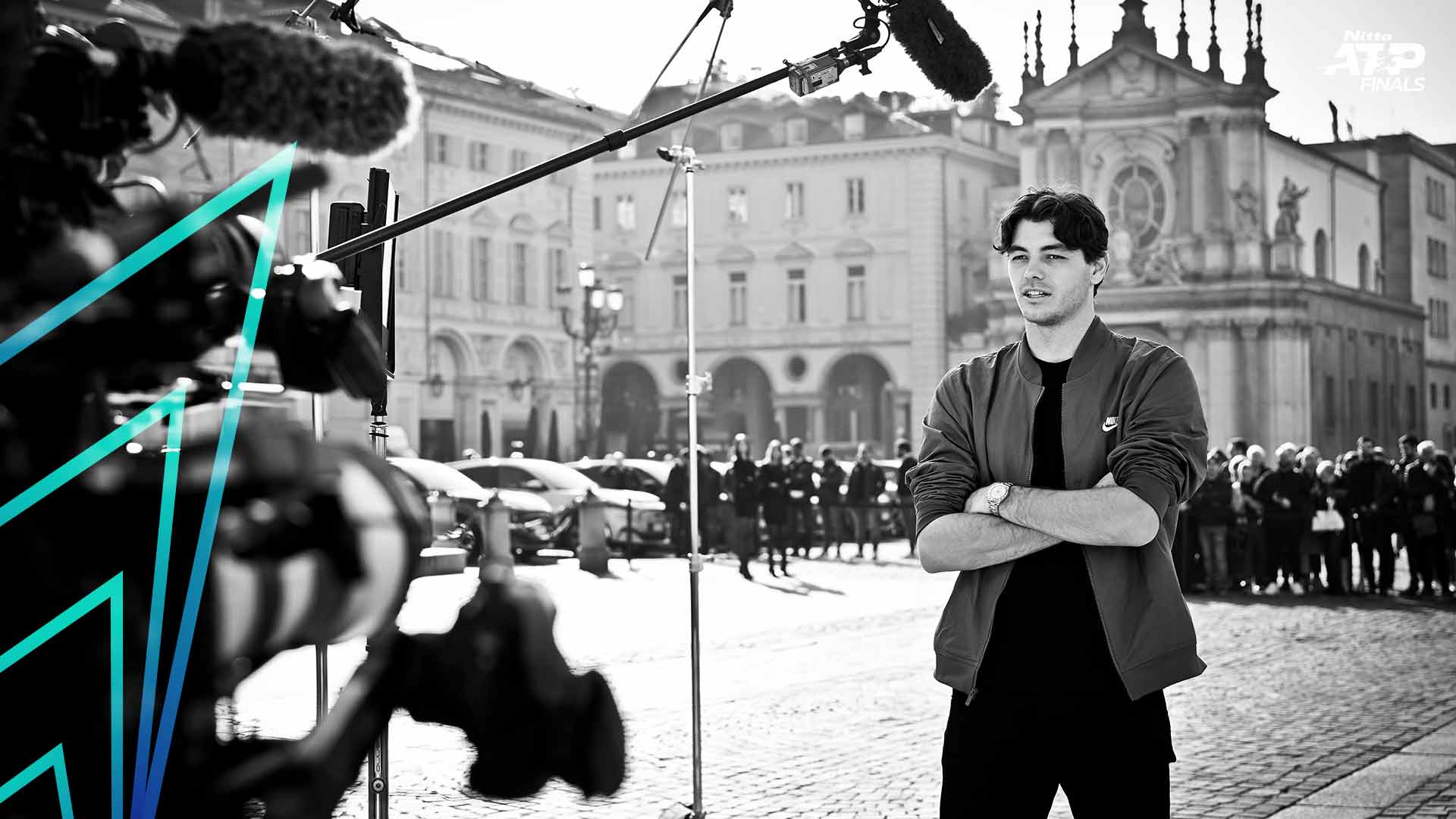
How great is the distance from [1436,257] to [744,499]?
6746cm

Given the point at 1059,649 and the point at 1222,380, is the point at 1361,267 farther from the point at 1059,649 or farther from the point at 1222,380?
the point at 1059,649

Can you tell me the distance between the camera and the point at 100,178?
5.94 ft

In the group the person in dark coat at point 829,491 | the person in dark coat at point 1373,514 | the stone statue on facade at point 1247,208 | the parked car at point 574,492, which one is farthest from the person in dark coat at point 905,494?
the stone statue on facade at point 1247,208

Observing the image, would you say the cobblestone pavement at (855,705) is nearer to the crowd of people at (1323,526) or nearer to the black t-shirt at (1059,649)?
the black t-shirt at (1059,649)

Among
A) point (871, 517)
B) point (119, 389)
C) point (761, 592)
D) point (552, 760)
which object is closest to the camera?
point (119, 389)

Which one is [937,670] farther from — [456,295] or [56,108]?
→ [456,295]

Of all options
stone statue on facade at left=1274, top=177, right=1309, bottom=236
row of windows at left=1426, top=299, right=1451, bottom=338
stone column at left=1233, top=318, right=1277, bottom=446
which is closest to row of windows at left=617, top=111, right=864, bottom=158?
stone statue on facade at left=1274, top=177, right=1309, bottom=236

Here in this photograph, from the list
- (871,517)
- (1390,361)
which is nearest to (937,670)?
(871,517)

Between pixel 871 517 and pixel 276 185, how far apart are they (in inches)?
1235

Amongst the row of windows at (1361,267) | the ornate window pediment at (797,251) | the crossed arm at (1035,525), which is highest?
the ornate window pediment at (797,251)

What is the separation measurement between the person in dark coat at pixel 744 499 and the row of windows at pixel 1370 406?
4590 cm

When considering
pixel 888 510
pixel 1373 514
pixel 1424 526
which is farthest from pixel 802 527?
pixel 1424 526

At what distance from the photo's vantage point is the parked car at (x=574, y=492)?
32.2 metres

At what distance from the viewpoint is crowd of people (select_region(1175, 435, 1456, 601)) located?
884 inches
